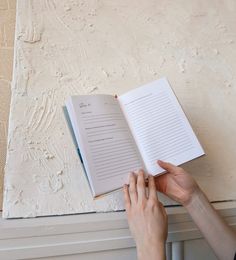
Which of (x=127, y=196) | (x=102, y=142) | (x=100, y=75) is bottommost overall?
(x=127, y=196)

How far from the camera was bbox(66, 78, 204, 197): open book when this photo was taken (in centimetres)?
66

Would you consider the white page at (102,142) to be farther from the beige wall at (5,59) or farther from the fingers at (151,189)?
the beige wall at (5,59)

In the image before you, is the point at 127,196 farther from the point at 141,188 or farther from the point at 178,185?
the point at 178,185

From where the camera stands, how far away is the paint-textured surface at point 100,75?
0.75m

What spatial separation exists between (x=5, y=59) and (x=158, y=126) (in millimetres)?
476

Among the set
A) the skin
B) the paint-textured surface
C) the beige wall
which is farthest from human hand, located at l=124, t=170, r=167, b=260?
the beige wall

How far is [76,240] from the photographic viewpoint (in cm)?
72

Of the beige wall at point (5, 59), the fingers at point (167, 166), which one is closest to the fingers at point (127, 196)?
the fingers at point (167, 166)

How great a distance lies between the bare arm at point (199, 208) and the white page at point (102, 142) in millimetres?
93

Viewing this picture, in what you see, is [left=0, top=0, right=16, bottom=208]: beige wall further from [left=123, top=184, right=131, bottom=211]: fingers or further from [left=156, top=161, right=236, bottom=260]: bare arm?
[left=156, top=161, right=236, bottom=260]: bare arm

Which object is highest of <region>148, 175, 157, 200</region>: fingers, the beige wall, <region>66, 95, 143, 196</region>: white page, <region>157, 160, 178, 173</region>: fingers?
the beige wall

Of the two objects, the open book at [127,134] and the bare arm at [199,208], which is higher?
the open book at [127,134]

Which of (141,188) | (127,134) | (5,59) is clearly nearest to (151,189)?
(141,188)

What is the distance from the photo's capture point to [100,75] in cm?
86
